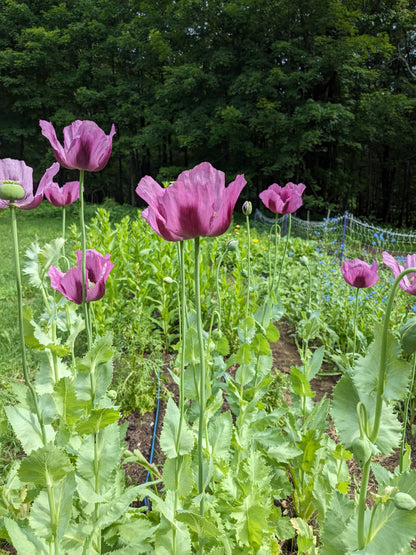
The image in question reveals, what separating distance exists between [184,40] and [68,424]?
17.9 m

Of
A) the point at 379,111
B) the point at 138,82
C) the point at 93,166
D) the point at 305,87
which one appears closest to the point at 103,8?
the point at 138,82

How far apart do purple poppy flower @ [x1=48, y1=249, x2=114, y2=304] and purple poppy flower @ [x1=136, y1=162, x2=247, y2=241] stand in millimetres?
248

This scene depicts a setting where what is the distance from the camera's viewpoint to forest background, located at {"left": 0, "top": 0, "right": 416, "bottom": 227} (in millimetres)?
12828

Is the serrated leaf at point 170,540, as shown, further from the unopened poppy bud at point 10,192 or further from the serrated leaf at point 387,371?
the unopened poppy bud at point 10,192

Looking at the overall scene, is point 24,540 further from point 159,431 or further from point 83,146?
point 159,431

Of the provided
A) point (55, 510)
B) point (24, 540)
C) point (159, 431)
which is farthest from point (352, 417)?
point (159, 431)

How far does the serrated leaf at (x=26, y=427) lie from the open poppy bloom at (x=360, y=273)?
40.9 inches

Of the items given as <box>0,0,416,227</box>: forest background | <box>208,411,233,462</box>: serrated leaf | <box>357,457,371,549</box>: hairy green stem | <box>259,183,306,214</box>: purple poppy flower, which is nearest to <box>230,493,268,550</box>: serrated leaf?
<box>208,411,233,462</box>: serrated leaf

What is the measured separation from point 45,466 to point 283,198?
4.18 feet

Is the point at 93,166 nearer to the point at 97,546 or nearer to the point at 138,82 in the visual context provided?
the point at 97,546

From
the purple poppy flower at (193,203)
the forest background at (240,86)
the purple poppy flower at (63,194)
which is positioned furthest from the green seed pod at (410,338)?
the forest background at (240,86)

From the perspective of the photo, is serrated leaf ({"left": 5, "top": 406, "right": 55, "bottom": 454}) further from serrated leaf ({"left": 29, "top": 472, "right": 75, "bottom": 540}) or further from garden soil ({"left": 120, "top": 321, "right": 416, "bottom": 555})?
garden soil ({"left": 120, "top": 321, "right": 416, "bottom": 555})

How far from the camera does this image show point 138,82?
56.7 ft

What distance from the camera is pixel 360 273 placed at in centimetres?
139
